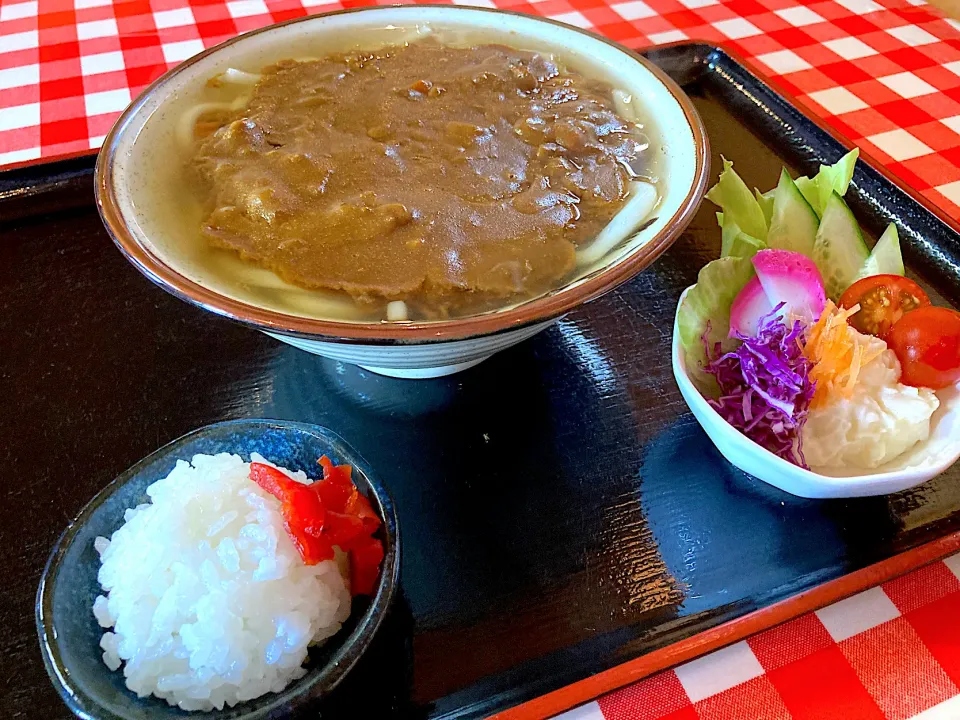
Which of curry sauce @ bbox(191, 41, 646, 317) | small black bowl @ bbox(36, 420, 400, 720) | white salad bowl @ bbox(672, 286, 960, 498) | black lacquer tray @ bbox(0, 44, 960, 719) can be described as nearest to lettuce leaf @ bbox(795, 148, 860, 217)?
black lacquer tray @ bbox(0, 44, 960, 719)

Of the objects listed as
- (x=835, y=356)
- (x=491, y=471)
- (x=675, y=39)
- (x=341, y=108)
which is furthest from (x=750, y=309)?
(x=675, y=39)

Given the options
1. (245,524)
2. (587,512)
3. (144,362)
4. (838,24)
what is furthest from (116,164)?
(838,24)

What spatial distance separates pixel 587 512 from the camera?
120cm

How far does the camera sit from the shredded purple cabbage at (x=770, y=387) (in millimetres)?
1187

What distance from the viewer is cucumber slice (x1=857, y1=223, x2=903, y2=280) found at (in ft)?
4.53

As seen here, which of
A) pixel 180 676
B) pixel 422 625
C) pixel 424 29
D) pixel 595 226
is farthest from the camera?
pixel 424 29

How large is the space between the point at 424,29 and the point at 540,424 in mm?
1039

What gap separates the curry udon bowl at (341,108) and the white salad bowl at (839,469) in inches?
11.7

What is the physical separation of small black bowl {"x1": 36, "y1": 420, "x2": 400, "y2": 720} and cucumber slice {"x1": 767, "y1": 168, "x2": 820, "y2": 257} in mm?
927

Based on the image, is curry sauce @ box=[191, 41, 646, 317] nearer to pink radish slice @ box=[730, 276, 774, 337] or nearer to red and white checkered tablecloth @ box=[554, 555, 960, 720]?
pink radish slice @ box=[730, 276, 774, 337]

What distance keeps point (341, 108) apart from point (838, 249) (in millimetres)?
1034

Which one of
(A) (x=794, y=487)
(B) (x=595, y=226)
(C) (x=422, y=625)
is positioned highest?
(B) (x=595, y=226)

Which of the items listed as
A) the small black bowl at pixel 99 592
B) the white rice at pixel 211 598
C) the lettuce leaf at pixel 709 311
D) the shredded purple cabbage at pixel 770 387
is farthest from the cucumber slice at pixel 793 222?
the white rice at pixel 211 598

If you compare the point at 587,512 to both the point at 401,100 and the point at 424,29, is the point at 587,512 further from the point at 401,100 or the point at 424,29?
the point at 424,29
